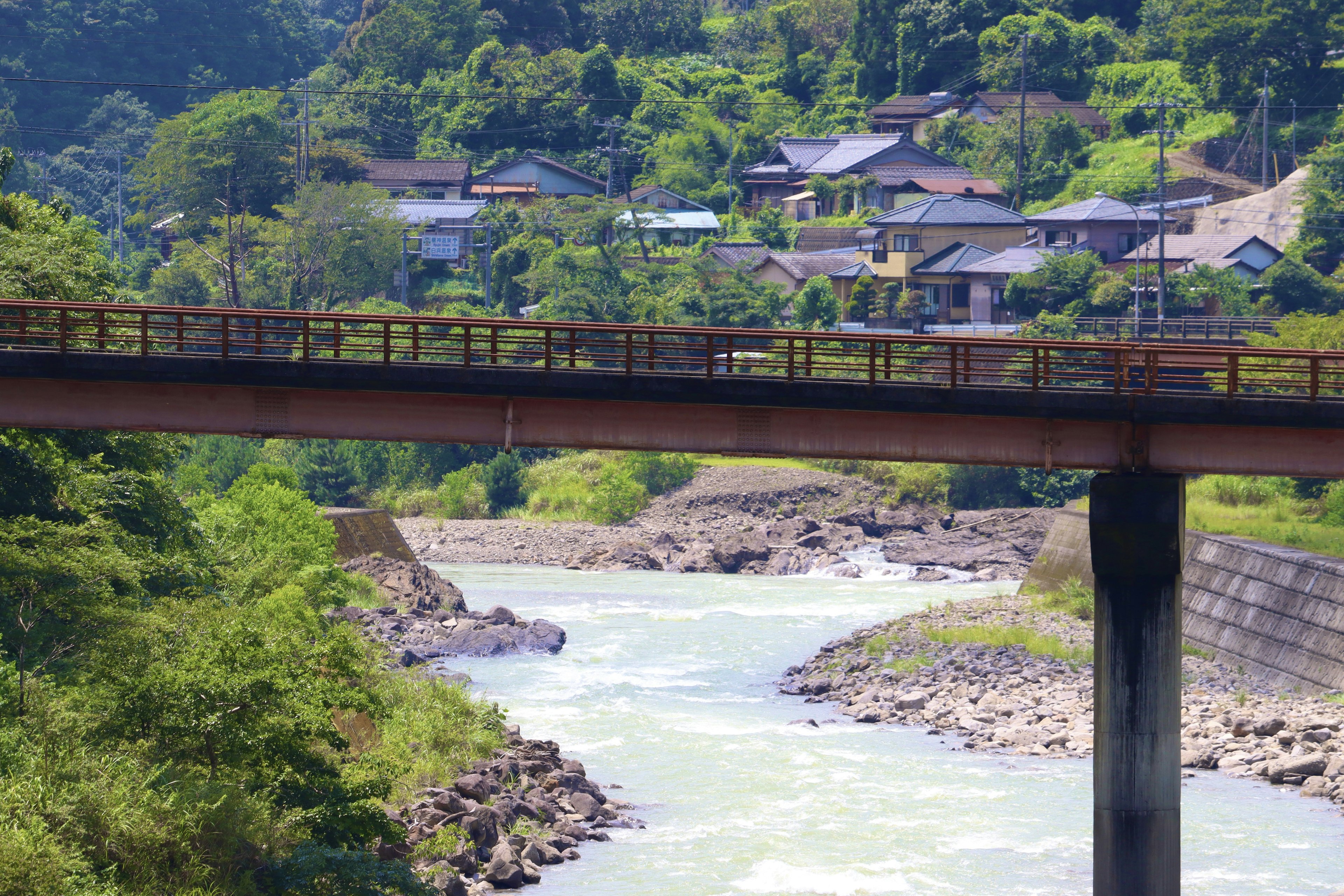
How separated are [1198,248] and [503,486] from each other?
4761 centimetres

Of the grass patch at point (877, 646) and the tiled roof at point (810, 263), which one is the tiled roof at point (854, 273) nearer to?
the tiled roof at point (810, 263)

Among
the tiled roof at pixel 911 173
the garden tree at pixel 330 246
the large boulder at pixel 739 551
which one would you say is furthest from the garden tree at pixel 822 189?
the large boulder at pixel 739 551

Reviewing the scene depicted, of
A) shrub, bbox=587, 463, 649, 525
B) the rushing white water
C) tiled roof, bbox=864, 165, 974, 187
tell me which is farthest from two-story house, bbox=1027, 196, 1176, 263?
the rushing white water

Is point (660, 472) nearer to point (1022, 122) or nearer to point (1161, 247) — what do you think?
point (1161, 247)

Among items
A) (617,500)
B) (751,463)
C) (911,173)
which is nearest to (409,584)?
(617,500)

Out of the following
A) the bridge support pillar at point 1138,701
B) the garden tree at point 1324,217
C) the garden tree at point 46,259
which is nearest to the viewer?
the bridge support pillar at point 1138,701

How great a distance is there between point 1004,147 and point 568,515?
5402 cm

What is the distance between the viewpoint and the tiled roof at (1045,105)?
131 m

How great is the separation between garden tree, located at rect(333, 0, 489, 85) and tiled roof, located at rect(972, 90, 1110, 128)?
4901cm

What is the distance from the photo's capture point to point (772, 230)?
126 metres

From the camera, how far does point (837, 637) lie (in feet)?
198

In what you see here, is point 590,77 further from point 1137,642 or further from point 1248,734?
point 1137,642

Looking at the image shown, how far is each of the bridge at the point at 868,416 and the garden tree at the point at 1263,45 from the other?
330 ft

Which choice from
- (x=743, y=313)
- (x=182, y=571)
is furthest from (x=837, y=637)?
(x=743, y=313)
